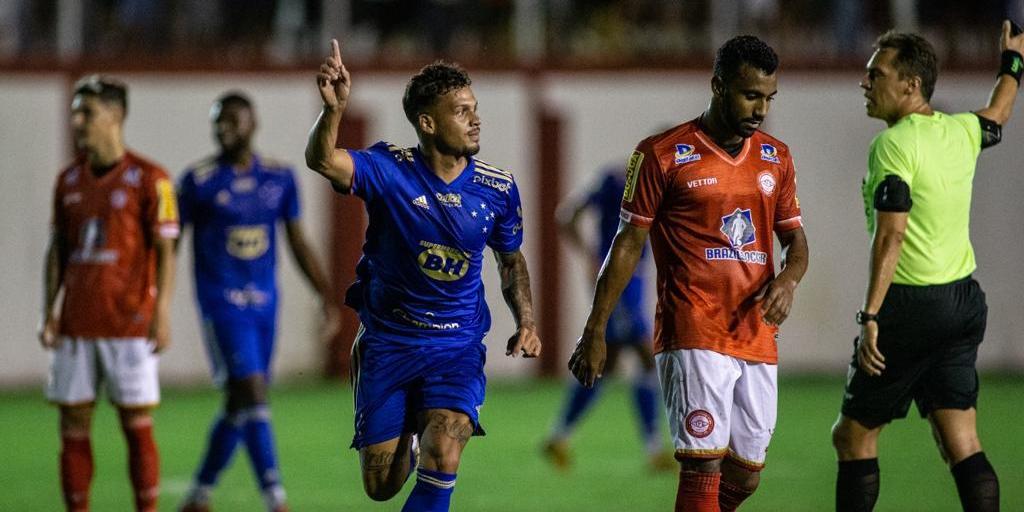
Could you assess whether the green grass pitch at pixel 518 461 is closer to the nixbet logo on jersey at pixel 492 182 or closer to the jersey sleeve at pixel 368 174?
the nixbet logo on jersey at pixel 492 182


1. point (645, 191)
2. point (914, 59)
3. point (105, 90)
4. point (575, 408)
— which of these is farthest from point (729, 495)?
point (575, 408)

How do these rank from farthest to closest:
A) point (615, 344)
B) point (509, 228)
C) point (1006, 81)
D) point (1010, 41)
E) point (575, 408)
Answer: point (615, 344)
point (575, 408)
point (1010, 41)
point (1006, 81)
point (509, 228)

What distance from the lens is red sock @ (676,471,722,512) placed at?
5828 millimetres

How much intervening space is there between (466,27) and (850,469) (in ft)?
40.9

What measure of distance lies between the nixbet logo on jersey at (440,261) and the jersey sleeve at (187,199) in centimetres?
278

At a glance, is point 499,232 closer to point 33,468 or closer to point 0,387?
point 33,468

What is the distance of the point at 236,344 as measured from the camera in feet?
26.9

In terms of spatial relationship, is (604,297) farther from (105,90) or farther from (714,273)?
(105,90)

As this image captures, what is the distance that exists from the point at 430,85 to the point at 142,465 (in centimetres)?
264

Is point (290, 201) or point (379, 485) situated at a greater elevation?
point (290, 201)

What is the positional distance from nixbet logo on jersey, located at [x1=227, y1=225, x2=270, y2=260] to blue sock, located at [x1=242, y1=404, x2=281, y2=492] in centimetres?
93

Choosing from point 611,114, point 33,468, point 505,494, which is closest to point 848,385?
point 505,494

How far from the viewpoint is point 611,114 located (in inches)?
701

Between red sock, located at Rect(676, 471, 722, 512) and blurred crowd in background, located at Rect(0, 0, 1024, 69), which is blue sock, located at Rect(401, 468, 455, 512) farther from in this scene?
blurred crowd in background, located at Rect(0, 0, 1024, 69)
